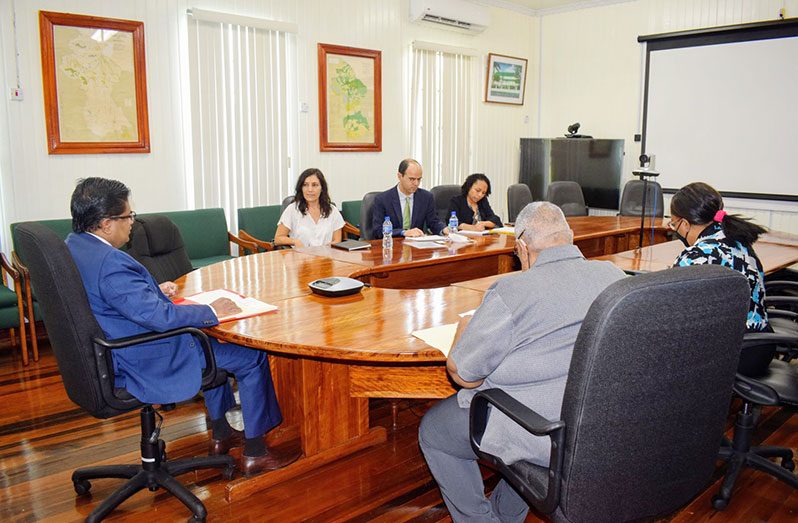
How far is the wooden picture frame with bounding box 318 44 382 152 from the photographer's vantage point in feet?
19.2

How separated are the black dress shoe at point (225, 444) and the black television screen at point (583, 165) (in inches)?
201

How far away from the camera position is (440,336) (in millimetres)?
2133

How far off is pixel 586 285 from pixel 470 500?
2.56 ft

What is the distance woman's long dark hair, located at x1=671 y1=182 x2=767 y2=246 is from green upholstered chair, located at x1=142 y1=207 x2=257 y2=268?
3198 millimetres

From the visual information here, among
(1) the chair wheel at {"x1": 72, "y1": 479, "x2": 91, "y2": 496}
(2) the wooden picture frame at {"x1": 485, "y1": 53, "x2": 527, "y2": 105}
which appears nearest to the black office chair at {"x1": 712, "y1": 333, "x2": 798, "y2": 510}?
(1) the chair wheel at {"x1": 72, "y1": 479, "x2": 91, "y2": 496}

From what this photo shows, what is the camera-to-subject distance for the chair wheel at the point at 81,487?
245 cm

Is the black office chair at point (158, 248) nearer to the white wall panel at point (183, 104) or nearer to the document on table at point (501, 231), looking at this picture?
the white wall panel at point (183, 104)

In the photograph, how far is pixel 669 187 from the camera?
6.73 m

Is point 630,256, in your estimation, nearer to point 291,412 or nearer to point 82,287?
point 291,412

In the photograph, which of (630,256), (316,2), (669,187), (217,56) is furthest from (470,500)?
(669,187)

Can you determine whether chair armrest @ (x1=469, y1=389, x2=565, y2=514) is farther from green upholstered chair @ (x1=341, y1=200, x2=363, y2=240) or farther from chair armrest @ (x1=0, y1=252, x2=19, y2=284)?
green upholstered chair @ (x1=341, y1=200, x2=363, y2=240)

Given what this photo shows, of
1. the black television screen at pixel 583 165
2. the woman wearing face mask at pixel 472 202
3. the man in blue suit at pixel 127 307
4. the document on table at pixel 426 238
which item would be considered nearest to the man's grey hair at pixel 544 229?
the man in blue suit at pixel 127 307

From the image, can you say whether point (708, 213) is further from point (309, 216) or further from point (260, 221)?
point (260, 221)

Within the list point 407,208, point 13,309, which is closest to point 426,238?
point 407,208
